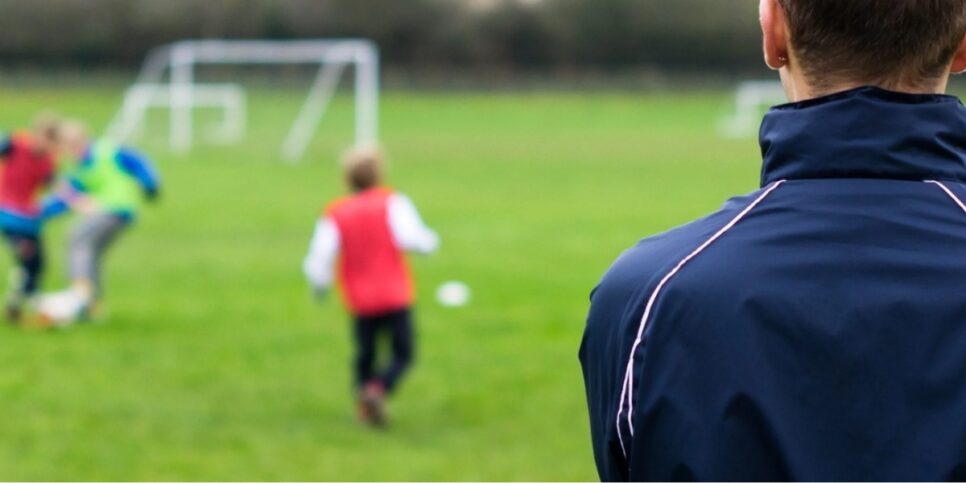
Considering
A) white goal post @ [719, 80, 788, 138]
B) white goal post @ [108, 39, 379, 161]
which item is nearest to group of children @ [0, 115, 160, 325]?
white goal post @ [108, 39, 379, 161]

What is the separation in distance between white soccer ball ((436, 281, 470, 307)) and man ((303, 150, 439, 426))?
404 centimetres

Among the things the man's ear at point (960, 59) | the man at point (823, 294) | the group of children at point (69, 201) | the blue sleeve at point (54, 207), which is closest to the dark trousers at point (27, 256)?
the group of children at point (69, 201)

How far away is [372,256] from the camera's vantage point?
746 centimetres

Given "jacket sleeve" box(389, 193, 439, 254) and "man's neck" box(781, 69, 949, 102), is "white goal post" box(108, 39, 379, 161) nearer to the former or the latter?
"jacket sleeve" box(389, 193, 439, 254)

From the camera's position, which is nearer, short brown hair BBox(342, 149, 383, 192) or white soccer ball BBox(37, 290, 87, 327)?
short brown hair BBox(342, 149, 383, 192)

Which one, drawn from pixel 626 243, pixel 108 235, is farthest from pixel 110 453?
pixel 626 243

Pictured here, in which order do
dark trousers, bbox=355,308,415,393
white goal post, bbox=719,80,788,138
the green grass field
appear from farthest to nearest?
white goal post, bbox=719,80,788,138, dark trousers, bbox=355,308,415,393, the green grass field

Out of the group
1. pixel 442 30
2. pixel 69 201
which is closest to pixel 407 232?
pixel 69 201

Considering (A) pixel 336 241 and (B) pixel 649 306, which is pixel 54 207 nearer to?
(A) pixel 336 241

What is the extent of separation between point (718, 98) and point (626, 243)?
151 ft

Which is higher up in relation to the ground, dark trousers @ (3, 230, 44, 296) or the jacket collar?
the jacket collar

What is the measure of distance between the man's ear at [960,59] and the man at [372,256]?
5.88 meters

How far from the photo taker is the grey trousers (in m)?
10.4

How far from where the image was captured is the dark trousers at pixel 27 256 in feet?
35.3
